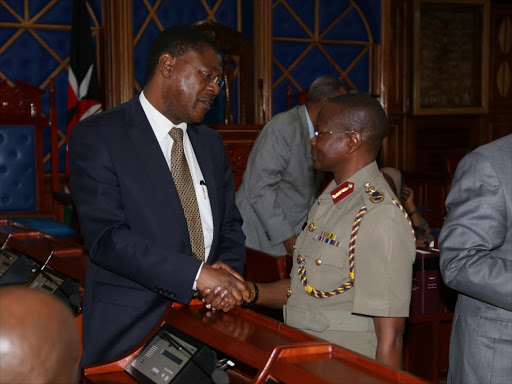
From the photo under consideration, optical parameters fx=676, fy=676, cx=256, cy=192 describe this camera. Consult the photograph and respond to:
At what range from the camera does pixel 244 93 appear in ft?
23.7

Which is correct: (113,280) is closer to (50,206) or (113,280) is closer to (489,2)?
(50,206)

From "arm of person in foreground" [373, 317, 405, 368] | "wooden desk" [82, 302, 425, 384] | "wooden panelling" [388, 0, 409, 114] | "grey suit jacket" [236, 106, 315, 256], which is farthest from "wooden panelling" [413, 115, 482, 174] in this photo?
"wooden desk" [82, 302, 425, 384]

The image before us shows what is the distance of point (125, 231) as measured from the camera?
6.13ft

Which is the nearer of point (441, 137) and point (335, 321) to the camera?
point (335, 321)

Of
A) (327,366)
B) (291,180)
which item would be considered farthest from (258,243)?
(327,366)

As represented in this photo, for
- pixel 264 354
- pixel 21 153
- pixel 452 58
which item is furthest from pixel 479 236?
pixel 452 58

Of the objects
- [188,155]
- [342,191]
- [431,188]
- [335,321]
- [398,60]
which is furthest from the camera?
[398,60]

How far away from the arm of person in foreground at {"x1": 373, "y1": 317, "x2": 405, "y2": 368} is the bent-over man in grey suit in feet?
5.79

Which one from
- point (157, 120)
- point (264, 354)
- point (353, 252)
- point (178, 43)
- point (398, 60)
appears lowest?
point (264, 354)

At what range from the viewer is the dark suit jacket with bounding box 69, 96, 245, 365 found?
1833 millimetres

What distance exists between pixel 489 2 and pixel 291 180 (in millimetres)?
6067

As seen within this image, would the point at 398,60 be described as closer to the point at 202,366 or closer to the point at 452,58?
the point at 452,58

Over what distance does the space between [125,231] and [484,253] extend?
3.12 ft

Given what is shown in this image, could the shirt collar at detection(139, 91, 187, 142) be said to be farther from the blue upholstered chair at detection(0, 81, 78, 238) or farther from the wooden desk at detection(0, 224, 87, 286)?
the blue upholstered chair at detection(0, 81, 78, 238)
